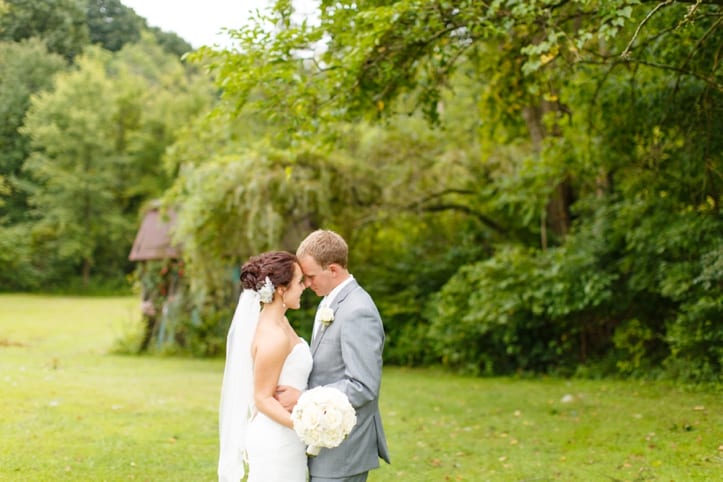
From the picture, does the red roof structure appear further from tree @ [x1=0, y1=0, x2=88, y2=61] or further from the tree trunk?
the tree trunk

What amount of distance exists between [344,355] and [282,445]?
0.59m

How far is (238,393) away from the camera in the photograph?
12.9ft

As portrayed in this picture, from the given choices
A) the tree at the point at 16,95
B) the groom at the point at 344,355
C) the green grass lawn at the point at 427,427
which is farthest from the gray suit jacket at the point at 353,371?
the tree at the point at 16,95

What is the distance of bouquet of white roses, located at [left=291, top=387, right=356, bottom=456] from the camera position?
133 inches

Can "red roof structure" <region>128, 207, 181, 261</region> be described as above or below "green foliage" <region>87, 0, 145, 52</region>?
below

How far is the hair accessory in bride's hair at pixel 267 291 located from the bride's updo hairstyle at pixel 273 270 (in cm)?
2

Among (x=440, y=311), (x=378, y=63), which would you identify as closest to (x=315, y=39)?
(x=378, y=63)

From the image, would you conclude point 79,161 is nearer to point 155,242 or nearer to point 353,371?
point 155,242

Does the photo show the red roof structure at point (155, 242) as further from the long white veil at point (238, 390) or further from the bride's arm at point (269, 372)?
the bride's arm at point (269, 372)

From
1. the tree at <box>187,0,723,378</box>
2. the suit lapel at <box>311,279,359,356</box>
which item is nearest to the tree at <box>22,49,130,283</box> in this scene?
the tree at <box>187,0,723,378</box>

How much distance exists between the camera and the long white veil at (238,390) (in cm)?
393

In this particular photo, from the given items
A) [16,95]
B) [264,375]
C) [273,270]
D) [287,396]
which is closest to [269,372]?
[264,375]

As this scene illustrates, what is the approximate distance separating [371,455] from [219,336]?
13947 mm

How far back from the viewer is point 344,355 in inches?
142
